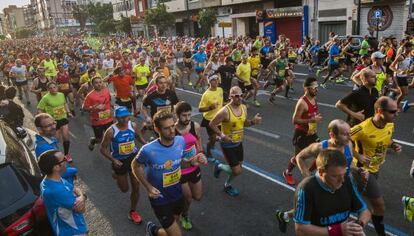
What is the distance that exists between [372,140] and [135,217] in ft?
11.4

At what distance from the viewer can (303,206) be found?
2863mm

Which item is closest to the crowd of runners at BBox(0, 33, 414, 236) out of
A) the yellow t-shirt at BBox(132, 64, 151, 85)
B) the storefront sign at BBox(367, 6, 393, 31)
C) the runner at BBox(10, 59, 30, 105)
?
the yellow t-shirt at BBox(132, 64, 151, 85)

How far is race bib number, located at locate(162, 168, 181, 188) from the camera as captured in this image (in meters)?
4.18

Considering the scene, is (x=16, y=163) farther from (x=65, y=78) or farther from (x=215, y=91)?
(x=65, y=78)

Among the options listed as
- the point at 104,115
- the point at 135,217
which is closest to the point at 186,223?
the point at 135,217


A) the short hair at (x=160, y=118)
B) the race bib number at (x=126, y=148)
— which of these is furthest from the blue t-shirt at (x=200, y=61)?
the short hair at (x=160, y=118)

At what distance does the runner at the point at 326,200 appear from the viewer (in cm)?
277

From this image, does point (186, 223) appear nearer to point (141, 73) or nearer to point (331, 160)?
point (331, 160)

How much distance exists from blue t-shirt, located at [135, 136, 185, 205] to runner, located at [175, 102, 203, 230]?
0.62 metres

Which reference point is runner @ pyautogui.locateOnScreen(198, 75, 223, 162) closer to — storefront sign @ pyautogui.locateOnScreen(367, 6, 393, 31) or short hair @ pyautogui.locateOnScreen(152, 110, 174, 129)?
short hair @ pyautogui.locateOnScreen(152, 110, 174, 129)

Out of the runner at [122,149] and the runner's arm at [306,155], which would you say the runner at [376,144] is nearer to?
the runner's arm at [306,155]

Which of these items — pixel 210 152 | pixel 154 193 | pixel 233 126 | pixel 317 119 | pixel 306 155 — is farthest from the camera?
pixel 210 152

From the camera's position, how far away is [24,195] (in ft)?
12.9

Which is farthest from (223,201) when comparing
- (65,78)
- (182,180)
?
(65,78)
